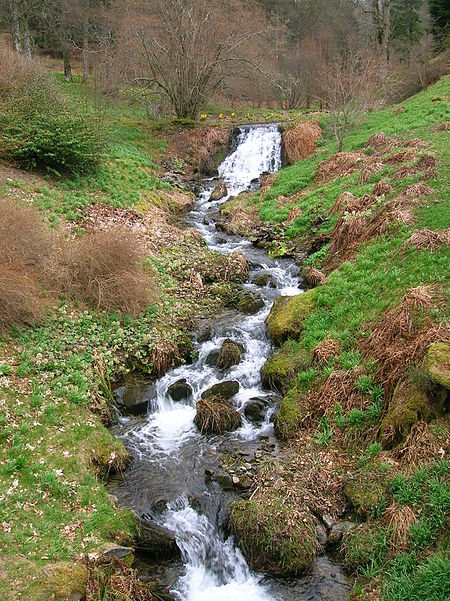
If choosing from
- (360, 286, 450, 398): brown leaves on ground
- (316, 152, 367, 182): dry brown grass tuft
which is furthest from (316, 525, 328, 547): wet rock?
(316, 152, 367, 182): dry brown grass tuft

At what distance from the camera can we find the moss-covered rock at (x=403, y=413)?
617cm

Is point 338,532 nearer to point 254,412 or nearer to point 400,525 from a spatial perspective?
point 400,525

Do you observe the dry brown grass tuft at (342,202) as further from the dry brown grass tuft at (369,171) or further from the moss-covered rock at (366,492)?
the moss-covered rock at (366,492)

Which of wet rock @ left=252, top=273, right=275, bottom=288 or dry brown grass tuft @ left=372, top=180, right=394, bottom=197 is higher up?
dry brown grass tuft @ left=372, top=180, right=394, bottom=197

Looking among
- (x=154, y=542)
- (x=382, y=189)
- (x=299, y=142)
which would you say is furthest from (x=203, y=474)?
(x=299, y=142)

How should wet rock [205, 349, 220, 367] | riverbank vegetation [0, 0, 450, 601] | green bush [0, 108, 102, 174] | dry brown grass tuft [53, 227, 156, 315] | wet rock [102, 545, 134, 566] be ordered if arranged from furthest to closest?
green bush [0, 108, 102, 174] < dry brown grass tuft [53, 227, 156, 315] < wet rock [205, 349, 220, 367] < riverbank vegetation [0, 0, 450, 601] < wet rock [102, 545, 134, 566]

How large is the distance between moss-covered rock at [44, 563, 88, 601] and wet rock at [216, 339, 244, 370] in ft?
15.4

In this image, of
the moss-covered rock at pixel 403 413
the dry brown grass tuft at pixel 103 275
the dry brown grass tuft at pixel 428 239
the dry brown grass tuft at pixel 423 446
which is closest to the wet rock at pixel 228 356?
the dry brown grass tuft at pixel 103 275

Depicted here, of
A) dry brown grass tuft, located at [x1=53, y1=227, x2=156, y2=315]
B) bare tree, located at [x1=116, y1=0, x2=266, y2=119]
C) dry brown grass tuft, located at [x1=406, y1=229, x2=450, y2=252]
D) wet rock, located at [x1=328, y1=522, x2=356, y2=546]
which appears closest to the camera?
wet rock, located at [x1=328, y1=522, x2=356, y2=546]

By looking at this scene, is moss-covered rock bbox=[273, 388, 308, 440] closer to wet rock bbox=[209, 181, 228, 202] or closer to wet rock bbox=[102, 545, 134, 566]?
wet rock bbox=[102, 545, 134, 566]

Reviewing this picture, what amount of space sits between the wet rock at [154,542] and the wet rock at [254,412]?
2488 mm

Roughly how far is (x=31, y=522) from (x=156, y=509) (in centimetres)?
166

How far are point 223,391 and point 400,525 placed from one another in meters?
3.88

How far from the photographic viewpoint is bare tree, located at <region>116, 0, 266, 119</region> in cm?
2197
